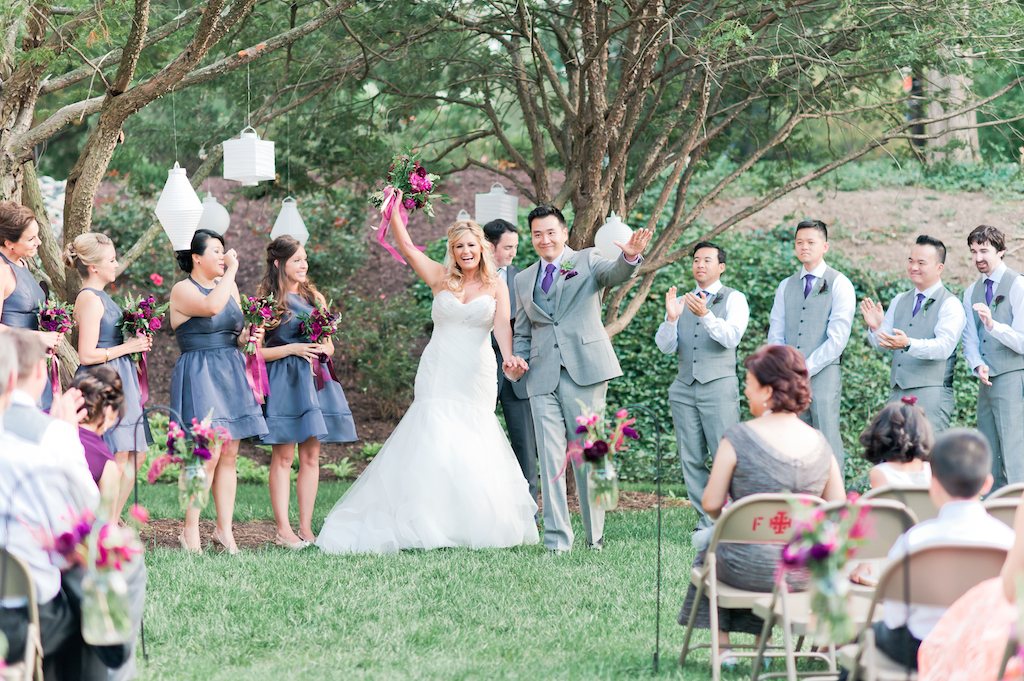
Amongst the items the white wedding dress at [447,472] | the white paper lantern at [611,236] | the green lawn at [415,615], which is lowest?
the green lawn at [415,615]

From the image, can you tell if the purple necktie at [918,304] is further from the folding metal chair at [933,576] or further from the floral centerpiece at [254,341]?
the floral centerpiece at [254,341]

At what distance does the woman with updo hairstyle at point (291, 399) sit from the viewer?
6000mm

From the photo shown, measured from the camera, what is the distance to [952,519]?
266 cm

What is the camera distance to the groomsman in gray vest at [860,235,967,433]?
5949 mm

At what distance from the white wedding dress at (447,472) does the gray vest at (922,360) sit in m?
2.53

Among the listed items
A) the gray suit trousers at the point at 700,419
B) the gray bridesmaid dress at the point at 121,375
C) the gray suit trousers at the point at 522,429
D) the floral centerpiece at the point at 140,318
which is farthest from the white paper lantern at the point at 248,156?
the gray suit trousers at the point at 700,419

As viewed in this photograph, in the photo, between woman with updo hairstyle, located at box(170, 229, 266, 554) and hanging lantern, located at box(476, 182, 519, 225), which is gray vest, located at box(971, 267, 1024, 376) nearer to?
hanging lantern, located at box(476, 182, 519, 225)

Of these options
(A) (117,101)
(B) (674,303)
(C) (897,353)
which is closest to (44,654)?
(A) (117,101)

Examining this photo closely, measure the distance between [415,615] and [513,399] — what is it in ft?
8.92

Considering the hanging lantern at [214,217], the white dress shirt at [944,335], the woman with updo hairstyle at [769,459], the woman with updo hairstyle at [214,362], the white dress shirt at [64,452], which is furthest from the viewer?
the hanging lantern at [214,217]

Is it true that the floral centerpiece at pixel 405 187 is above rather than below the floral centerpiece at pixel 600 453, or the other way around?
above

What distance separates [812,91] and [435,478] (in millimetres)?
4255

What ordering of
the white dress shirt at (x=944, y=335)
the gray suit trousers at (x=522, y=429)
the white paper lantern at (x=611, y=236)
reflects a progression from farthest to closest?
the gray suit trousers at (x=522, y=429), the white paper lantern at (x=611, y=236), the white dress shirt at (x=944, y=335)

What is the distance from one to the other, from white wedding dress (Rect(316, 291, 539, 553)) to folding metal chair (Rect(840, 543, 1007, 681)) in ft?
10.7
